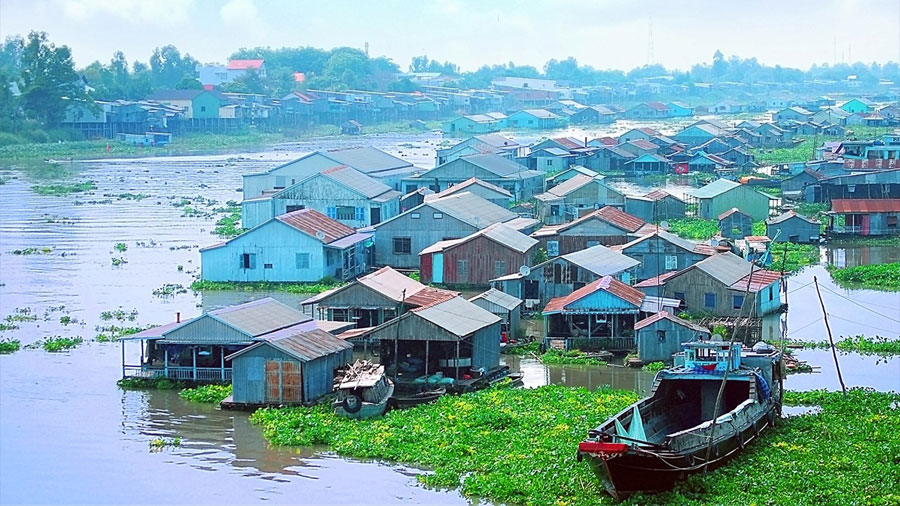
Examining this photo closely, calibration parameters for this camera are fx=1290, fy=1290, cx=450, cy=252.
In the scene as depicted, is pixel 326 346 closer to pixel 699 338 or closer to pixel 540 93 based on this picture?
pixel 699 338

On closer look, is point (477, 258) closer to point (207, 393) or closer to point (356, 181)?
point (356, 181)

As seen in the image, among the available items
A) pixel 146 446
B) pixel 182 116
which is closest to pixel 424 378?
pixel 146 446

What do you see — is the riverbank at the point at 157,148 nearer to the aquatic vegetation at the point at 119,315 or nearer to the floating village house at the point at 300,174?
the floating village house at the point at 300,174

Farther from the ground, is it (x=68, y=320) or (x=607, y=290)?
(x=607, y=290)

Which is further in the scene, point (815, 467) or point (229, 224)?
point (229, 224)

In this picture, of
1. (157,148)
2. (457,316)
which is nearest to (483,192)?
(457,316)

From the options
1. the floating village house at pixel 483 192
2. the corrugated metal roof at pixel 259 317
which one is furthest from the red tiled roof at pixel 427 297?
the floating village house at pixel 483 192
